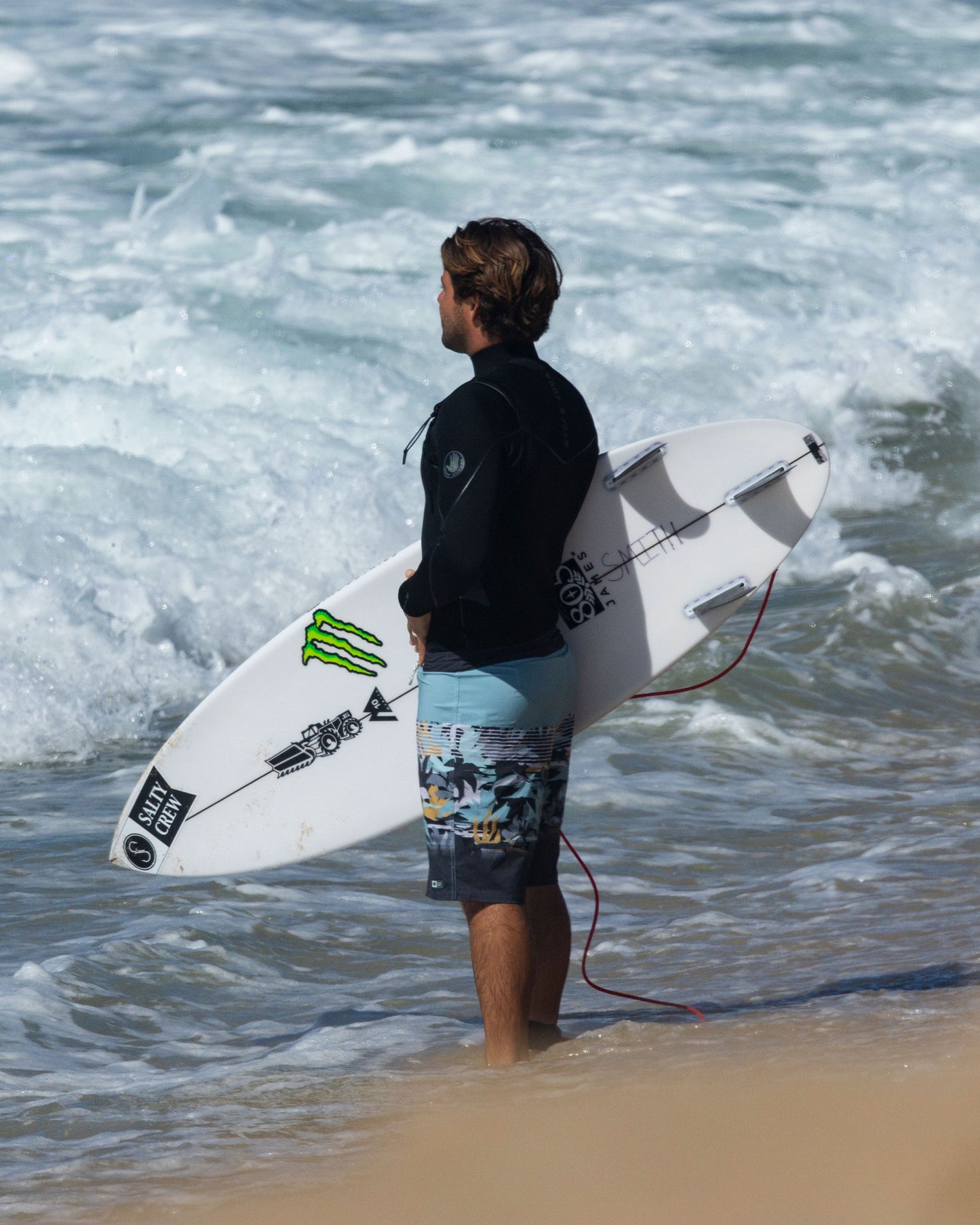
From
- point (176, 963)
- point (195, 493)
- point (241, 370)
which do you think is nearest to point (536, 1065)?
point (176, 963)

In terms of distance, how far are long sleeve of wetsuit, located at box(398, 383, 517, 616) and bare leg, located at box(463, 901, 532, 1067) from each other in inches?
21.5

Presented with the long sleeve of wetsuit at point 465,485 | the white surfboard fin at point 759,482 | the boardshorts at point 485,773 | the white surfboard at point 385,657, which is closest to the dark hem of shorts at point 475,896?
the boardshorts at point 485,773

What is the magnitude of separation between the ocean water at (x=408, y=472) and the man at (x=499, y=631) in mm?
348

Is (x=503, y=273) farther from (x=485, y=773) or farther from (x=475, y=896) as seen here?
(x=475, y=896)

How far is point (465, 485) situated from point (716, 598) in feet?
3.21

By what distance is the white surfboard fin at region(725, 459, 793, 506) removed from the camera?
344 cm

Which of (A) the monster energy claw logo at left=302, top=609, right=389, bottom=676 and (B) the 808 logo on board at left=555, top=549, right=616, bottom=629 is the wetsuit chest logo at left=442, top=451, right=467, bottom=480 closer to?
(B) the 808 logo on board at left=555, top=549, right=616, bottom=629

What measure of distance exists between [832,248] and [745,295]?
150 centimetres

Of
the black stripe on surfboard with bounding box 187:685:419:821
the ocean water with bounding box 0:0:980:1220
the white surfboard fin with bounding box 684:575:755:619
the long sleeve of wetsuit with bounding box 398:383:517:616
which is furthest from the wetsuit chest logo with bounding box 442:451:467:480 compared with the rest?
the black stripe on surfboard with bounding box 187:685:419:821

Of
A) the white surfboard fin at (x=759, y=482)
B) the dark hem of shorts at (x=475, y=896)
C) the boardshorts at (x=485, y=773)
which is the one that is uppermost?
the white surfboard fin at (x=759, y=482)

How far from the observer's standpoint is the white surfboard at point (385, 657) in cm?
326

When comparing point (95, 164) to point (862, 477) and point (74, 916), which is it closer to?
point (862, 477)

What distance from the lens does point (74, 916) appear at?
4.01 meters

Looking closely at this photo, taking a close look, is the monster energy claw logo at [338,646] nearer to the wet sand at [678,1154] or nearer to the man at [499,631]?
the man at [499,631]
